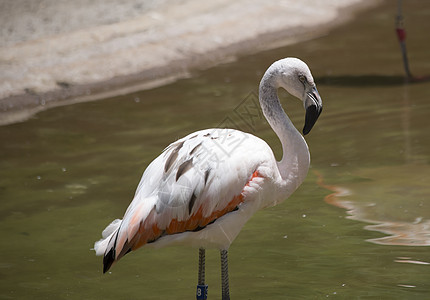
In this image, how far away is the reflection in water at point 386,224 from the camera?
15.2 ft

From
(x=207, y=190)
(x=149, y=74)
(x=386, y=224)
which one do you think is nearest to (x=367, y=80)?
(x=149, y=74)

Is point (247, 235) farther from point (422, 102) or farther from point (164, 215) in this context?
point (422, 102)

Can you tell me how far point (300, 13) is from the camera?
35.2 feet

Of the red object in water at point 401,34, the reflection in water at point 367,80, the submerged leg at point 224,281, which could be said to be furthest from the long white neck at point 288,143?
the red object in water at point 401,34

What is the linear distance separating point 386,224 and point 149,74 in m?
4.52

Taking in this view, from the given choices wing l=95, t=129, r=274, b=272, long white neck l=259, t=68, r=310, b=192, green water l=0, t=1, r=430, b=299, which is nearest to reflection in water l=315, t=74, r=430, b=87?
green water l=0, t=1, r=430, b=299

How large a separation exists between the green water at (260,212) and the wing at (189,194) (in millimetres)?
541

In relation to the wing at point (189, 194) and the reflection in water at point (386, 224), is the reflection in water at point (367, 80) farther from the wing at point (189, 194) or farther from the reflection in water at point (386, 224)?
the wing at point (189, 194)

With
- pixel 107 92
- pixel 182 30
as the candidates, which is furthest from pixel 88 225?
pixel 182 30

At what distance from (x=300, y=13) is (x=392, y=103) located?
143 inches

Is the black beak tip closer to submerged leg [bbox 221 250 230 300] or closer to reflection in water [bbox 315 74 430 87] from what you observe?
submerged leg [bbox 221 250 230 300]

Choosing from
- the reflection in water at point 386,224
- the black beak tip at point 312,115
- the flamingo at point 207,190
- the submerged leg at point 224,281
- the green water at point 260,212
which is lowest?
the reflection in water at point 386,224

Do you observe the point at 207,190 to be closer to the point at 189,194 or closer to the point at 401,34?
the point at 189,194

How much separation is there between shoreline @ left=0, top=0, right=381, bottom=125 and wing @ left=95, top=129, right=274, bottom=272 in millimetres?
4057
